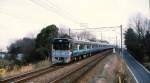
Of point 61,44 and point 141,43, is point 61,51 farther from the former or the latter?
point 141,43

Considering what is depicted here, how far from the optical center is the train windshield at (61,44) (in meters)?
30.5

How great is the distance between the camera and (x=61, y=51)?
101 ft

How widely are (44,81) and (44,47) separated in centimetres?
2885

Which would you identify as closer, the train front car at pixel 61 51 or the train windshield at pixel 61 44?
the train front car at pixel 61 51

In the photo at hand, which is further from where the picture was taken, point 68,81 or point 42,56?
point 42,56

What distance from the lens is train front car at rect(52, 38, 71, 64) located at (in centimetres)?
3042

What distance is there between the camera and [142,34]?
72812 mm

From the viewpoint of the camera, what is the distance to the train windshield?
30.5 meters

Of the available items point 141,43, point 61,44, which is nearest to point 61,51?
point 61,44

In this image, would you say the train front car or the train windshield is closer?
the train front car

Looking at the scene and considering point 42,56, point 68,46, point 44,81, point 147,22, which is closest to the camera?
point 44,81

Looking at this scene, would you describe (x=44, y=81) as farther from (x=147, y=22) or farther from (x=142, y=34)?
(x=147, y=22)

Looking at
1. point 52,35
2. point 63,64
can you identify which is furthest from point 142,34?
point 63,64

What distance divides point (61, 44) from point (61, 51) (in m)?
0.89
